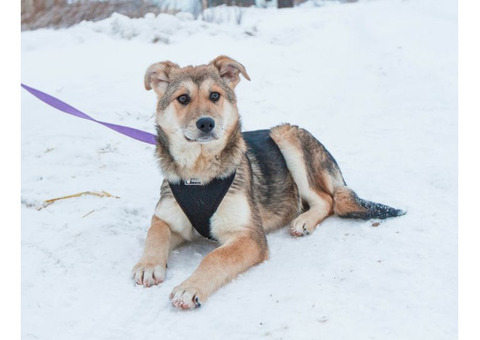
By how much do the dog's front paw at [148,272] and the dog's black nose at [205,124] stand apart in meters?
1.04

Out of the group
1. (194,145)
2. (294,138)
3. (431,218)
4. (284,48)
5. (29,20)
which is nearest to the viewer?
(194,145)

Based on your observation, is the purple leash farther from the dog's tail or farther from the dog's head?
the dog's tail

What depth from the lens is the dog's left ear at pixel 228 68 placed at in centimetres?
438

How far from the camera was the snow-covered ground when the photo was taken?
3.10 meters

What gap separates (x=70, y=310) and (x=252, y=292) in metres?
1.20

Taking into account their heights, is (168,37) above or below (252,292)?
above

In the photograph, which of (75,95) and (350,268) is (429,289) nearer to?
(350,268)

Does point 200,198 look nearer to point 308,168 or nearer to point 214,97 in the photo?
point 214,97

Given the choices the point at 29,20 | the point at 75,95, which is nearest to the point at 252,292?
the point at 75,95

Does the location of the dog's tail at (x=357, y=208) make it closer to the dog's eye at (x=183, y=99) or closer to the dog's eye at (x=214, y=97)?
the dog's eye at (x=214, y=97)

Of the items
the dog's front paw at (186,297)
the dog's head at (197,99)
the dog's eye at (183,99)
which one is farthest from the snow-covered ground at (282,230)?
the dog's eye at (183,99)

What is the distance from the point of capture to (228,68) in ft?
14.7

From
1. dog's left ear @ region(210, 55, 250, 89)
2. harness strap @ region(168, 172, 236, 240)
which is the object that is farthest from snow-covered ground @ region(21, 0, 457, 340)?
dog's left ear @ region(210, 55, 250, 89)

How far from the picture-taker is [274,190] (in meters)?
4.79
